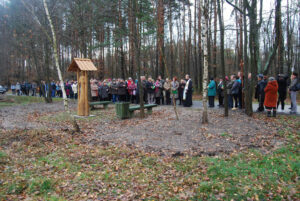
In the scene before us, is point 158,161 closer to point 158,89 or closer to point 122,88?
Result: point 158,89

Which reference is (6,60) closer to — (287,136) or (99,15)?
(99,15)

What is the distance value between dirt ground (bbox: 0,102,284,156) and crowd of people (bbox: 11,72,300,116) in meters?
1.30

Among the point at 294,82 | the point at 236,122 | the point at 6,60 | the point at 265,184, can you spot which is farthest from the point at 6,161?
the point at 6,60

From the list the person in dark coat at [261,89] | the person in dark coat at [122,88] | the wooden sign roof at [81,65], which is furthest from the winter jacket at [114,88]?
the person in dark coat at [261,89]

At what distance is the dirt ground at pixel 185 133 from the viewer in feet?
22.2

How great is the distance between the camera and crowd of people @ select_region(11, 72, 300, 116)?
9.98m

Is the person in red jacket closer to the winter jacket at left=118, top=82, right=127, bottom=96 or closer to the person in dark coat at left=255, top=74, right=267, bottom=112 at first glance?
the person in dark coat at left=255, top=74, right=267, bottom=112

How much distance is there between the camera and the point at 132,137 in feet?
26.6

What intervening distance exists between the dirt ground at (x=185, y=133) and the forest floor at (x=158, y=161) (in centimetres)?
3

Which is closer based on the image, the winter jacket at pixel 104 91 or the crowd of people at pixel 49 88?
the winter jacket at pixel 104 91

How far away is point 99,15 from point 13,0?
28.8 feet

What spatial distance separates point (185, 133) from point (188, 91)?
5.78 meters

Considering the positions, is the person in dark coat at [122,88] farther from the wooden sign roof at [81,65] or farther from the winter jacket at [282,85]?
the winter jacket at [282,85]

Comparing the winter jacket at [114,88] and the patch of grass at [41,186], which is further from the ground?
the winter jacket at [114,88]
